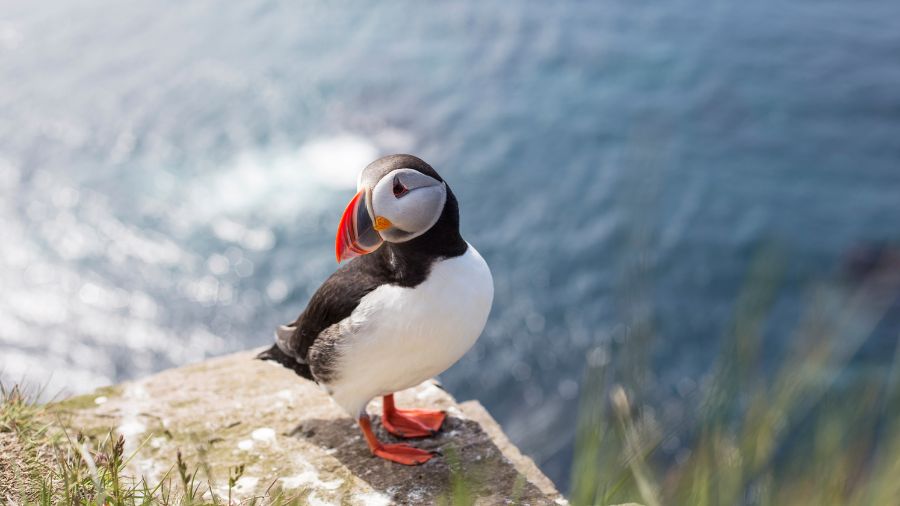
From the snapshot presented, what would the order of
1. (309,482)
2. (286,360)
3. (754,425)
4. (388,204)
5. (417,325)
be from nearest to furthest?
(754,425) → (388,204) → (417,325) → (309,482) → (286,360)

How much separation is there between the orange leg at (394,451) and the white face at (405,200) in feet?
3.70

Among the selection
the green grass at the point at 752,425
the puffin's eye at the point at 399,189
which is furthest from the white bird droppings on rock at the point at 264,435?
the green grass at the point at 752,425

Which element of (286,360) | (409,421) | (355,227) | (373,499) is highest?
(355,227)

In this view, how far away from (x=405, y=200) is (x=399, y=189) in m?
0.06

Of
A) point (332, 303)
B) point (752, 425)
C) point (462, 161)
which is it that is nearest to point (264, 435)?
point (332, 303)

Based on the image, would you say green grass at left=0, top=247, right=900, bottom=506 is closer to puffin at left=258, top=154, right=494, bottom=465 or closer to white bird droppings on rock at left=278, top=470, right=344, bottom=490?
puffin at left=258, top=154, right=494, bottom=465

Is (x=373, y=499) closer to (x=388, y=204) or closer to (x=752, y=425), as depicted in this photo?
(x=388, y=204)

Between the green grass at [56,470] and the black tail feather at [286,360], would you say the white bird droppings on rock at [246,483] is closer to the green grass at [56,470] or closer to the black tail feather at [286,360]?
the green grass at [56,470]

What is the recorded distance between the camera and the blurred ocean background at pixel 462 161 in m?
11.2

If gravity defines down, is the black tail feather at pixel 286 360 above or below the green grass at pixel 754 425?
below

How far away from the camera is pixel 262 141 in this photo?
13.3 metres

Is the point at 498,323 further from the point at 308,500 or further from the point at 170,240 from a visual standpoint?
the point at 308,500

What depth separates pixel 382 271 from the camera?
389cm

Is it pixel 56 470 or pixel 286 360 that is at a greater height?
pixel 56 470
